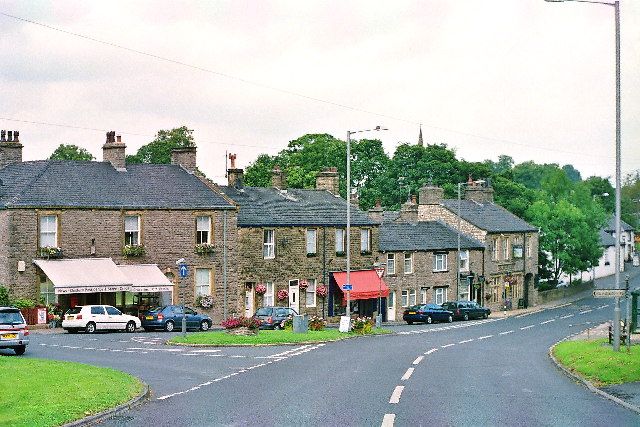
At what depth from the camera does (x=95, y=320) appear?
48625 millimetres

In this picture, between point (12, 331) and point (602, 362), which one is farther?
point (12, 331)

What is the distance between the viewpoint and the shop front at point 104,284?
5203 centimetres

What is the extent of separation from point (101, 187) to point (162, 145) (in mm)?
57135

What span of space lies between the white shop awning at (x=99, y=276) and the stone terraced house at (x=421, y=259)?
69.1 feet

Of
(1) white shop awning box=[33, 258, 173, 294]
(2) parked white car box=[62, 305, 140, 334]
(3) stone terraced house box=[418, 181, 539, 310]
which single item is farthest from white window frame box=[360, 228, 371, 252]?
(2) parked white car box=[62, 305, 140, 334]

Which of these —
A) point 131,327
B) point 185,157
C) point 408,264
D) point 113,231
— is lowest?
point 131,327

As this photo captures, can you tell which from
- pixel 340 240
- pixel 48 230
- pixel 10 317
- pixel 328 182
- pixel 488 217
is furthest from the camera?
pixel 488 217

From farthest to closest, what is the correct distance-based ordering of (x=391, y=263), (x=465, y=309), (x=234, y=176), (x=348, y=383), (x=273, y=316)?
(x=465, y=309)
(x=391, y=263)
(x=234, y=176)
(x=273, y=316)
(x=348, y=383)

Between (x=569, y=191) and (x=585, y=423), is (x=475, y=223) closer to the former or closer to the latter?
(x=569, y=191)

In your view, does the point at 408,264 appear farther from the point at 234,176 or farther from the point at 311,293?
the point at 234,176

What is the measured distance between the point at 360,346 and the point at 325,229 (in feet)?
79.6

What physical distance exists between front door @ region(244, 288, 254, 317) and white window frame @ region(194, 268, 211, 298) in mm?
3019

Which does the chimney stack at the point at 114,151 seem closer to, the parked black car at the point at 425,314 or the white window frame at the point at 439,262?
the parked black car at the point at 425,314

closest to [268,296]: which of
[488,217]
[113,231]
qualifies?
[113,231]
